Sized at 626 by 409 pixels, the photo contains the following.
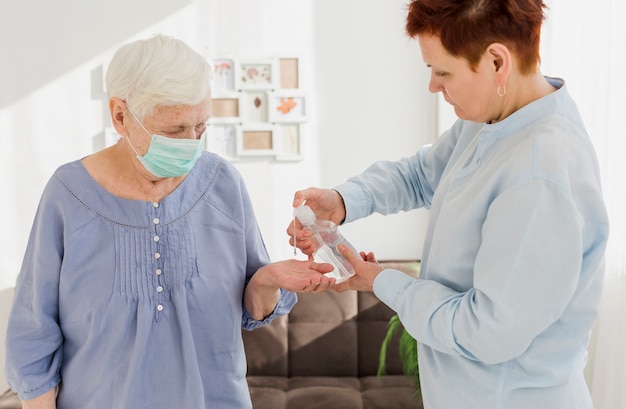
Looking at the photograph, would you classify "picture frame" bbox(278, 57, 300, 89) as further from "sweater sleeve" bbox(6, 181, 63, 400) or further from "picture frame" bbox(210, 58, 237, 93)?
"sweater sleeve" bbox(6, 181, 63, 400)

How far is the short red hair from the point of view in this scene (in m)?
1.20

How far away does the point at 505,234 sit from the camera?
117 centimetres

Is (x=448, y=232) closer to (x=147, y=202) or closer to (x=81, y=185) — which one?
(x=147, y=202)

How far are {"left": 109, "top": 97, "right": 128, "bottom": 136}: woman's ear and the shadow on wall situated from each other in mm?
2149

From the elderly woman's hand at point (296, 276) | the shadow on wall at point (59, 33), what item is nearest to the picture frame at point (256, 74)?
the shadow on wall at point (59, 33)

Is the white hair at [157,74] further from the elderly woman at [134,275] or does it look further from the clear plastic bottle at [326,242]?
the clear plastic bottle at [326,242]

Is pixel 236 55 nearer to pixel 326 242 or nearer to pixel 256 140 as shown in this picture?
pixel 256 140

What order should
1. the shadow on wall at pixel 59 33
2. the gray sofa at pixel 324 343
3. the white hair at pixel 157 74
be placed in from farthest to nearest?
1. the shadow on wall at pixel 59 33
2. the gray sofa at pixel 324 343
3. the white hair at pixel 157 74

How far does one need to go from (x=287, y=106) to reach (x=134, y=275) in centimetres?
214

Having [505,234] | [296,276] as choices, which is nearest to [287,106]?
[296,276]

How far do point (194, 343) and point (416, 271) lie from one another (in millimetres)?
1851

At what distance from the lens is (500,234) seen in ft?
3.87

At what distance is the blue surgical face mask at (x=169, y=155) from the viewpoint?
59.2 inches

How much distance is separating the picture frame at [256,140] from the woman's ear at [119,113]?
6.65ft
